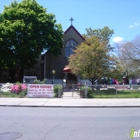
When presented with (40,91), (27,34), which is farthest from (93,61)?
(27,34)

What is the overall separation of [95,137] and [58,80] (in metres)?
27.6

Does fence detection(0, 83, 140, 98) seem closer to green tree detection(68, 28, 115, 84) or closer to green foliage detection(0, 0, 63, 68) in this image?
green tree detection(68, 28, 115, 84)

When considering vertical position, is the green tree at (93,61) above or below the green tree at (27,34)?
below

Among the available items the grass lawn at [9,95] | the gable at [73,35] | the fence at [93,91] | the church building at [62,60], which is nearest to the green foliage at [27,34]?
the gable at [73,35]

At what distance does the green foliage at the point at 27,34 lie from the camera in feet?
99.6

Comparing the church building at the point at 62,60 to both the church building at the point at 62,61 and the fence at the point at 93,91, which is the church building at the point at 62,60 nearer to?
the church building at the point at 62,61

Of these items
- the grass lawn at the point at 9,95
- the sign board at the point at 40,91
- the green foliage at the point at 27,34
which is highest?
the green foliage at the point at 27,34

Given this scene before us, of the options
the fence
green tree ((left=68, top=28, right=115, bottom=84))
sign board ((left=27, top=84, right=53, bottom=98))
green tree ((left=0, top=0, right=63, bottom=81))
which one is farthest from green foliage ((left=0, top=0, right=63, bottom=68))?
sign board ((left=27, top=84, right=53, bottom=98))

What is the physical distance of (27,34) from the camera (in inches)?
1191

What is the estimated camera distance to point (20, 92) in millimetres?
19531

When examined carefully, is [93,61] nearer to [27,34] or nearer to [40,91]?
[40,91]

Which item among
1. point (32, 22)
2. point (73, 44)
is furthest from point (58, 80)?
point (32, 22)

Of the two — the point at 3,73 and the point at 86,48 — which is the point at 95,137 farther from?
the point at 3,73

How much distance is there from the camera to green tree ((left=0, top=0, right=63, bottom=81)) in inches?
1195
